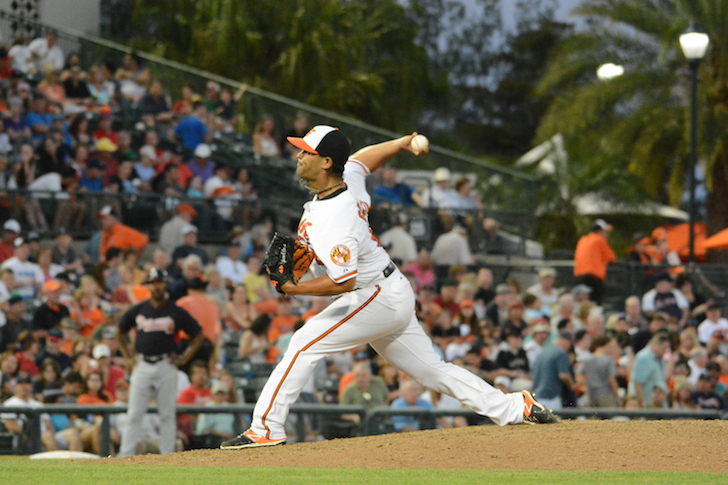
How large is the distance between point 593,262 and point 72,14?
54.2 feet

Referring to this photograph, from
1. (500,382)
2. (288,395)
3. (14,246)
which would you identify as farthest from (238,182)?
(288,395)

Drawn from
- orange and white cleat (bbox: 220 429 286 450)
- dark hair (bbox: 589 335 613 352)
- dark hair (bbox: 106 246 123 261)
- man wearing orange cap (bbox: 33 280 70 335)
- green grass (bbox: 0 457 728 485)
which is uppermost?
dark hair (bbox: 106 246 123 261)

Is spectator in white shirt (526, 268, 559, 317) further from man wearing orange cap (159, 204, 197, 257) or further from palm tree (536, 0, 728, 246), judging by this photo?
palm tree (536, 0, 728, 246)

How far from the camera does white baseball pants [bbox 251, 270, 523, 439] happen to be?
5602mm

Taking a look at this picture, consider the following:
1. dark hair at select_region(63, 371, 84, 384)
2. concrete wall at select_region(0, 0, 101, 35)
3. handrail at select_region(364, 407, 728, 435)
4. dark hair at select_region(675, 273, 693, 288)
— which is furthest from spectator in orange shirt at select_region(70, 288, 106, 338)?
concrete wall at select_region(0, 0, 101, 35)

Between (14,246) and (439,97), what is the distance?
31.3 m

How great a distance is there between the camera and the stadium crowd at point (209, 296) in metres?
→ 9.80

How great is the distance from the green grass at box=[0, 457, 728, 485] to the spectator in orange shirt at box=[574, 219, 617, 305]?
9.35 meters

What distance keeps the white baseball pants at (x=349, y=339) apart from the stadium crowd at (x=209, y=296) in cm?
296

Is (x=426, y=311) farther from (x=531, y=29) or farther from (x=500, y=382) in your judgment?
(x=531, y=29)

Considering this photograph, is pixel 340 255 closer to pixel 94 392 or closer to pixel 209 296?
pixel 94 392

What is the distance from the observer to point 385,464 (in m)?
5.51

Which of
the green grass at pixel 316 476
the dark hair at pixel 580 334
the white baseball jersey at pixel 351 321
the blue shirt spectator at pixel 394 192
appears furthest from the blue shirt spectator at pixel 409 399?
the blue shirt spectator at pixel 394 192

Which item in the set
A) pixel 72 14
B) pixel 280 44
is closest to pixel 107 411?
pixel 72 14
